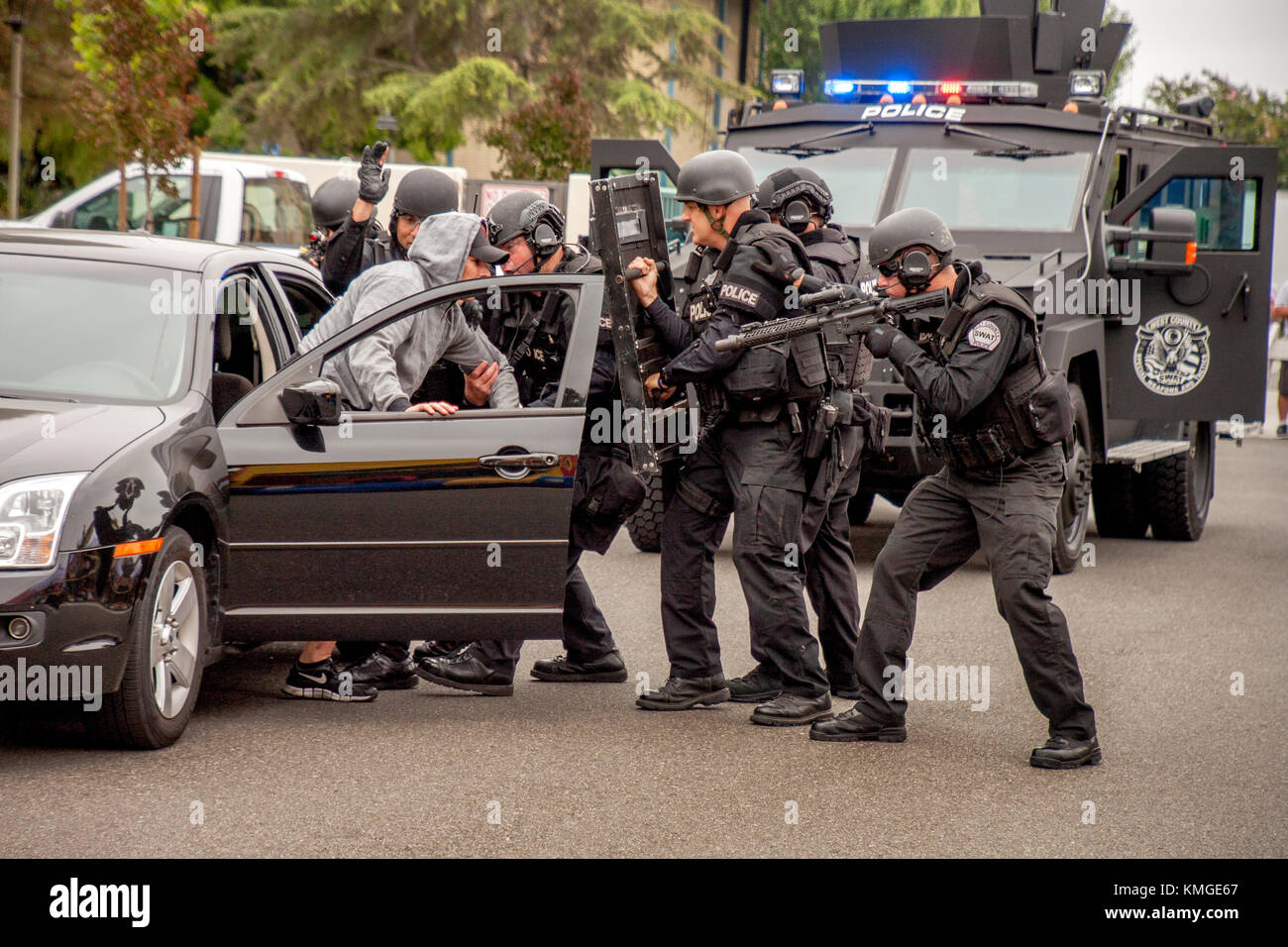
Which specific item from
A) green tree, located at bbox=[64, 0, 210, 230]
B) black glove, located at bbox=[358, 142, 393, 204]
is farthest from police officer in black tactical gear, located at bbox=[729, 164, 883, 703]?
green tree, located at bbox=[64, 0, 210, 230]

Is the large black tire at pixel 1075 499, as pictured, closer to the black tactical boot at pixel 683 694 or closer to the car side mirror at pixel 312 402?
the black tactical boot at pixel 683 694

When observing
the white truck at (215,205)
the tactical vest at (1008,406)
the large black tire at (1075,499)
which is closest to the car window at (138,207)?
the white truck at (215,205)

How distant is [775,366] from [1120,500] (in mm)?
6318

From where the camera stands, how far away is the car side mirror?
5547 mm

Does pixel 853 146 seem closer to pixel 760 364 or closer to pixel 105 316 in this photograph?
pixel 760 364

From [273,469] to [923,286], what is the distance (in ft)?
7.53

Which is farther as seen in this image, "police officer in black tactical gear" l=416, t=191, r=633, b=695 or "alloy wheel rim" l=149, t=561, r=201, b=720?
"police officer in black tactical gear" l=416, t=191, r=633, b=695

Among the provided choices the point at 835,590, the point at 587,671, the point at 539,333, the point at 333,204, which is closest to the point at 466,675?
the point at 587,671

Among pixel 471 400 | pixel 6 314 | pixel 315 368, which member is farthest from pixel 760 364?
pixel 6 314

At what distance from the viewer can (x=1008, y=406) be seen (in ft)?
18.2

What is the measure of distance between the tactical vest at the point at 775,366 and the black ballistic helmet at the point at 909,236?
438 millimetres

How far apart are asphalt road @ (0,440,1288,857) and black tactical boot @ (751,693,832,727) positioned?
0.28ft

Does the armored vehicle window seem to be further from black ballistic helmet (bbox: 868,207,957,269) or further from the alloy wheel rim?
the alloy wheel rim

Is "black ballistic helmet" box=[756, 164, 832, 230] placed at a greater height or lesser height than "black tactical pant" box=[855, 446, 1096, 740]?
greater
